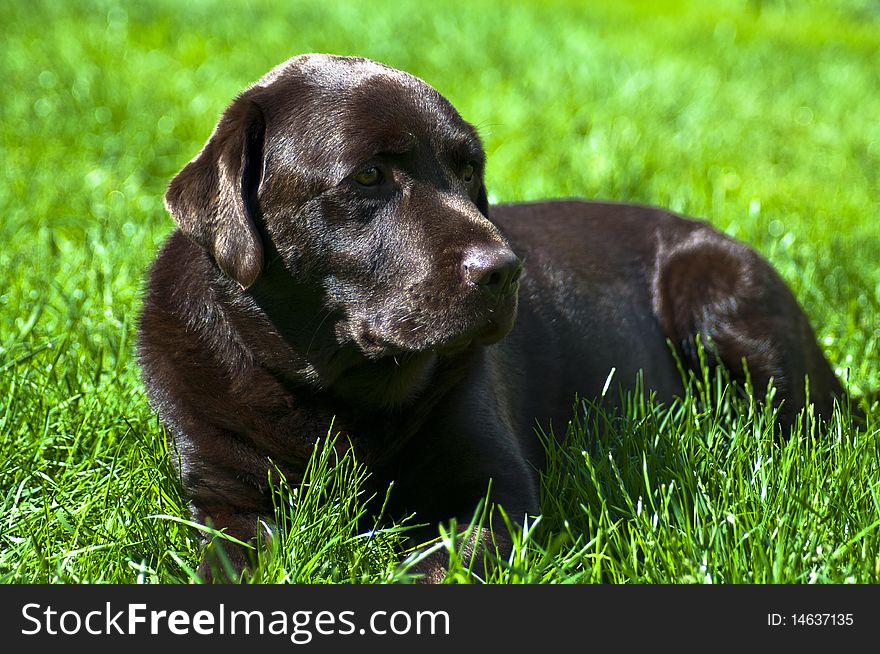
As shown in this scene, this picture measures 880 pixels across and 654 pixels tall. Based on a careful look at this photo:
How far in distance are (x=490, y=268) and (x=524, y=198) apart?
320 centimetres

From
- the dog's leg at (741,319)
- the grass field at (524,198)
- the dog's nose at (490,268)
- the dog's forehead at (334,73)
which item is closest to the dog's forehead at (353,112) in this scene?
the dog's forehead at (334,73)

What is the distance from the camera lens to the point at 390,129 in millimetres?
2773

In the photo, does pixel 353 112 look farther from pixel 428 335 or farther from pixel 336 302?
pixel 428 335

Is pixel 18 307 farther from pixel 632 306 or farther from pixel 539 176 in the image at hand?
pixel 539 176

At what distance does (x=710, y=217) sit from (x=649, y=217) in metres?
1.33

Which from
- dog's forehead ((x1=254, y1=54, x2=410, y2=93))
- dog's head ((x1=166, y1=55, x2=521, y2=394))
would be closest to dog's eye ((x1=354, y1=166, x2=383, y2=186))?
dog's head ((x1=166, y1=55, x2=521, y2=394))

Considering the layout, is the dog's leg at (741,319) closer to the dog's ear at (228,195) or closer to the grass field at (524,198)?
the grass field at (524,198)

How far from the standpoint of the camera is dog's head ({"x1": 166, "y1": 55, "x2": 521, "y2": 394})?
8.78 feet

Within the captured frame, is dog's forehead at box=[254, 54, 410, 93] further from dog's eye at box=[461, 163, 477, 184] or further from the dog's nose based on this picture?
the dog's nose

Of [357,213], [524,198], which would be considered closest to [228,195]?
[357,213]

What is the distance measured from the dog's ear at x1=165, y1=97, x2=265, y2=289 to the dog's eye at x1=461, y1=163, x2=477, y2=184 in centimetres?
54

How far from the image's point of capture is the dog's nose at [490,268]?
2.60 m

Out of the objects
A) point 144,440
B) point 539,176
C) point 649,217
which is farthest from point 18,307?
point 539,176

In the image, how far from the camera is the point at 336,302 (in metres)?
2.82
